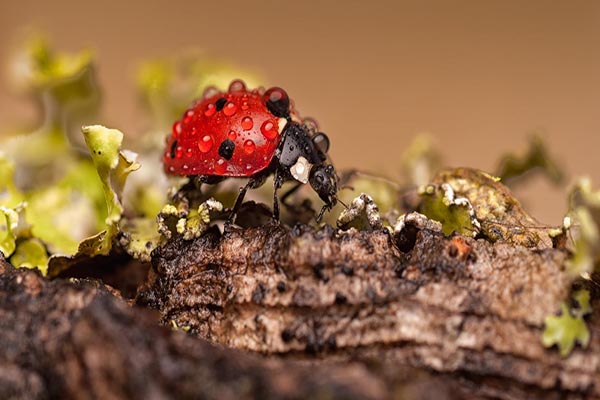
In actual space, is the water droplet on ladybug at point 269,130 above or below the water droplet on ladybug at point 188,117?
below

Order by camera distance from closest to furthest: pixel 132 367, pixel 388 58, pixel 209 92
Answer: pixel 132 367 → pixel 209 92 → pixel 388 58

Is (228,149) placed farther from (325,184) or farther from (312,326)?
(312,326)

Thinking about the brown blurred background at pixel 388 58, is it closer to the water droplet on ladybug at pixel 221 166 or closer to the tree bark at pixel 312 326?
the water droplet on ladybug at pixel 221 166

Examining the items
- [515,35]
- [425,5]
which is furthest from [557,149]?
[425,5]

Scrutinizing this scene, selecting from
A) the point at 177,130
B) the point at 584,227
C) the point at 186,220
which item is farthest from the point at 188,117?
the point at 584,227

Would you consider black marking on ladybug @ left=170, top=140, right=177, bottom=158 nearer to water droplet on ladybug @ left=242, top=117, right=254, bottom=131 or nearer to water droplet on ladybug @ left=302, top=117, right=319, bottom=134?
water droplet on ladybug @ left=242, top=117, right=254, bottom=131

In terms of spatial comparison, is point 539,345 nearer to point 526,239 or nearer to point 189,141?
point 526,239

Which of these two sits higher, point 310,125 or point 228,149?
point 310,125

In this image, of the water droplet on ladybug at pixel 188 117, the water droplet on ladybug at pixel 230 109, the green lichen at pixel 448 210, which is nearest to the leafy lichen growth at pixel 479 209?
the green lichen at pixel 448 210
